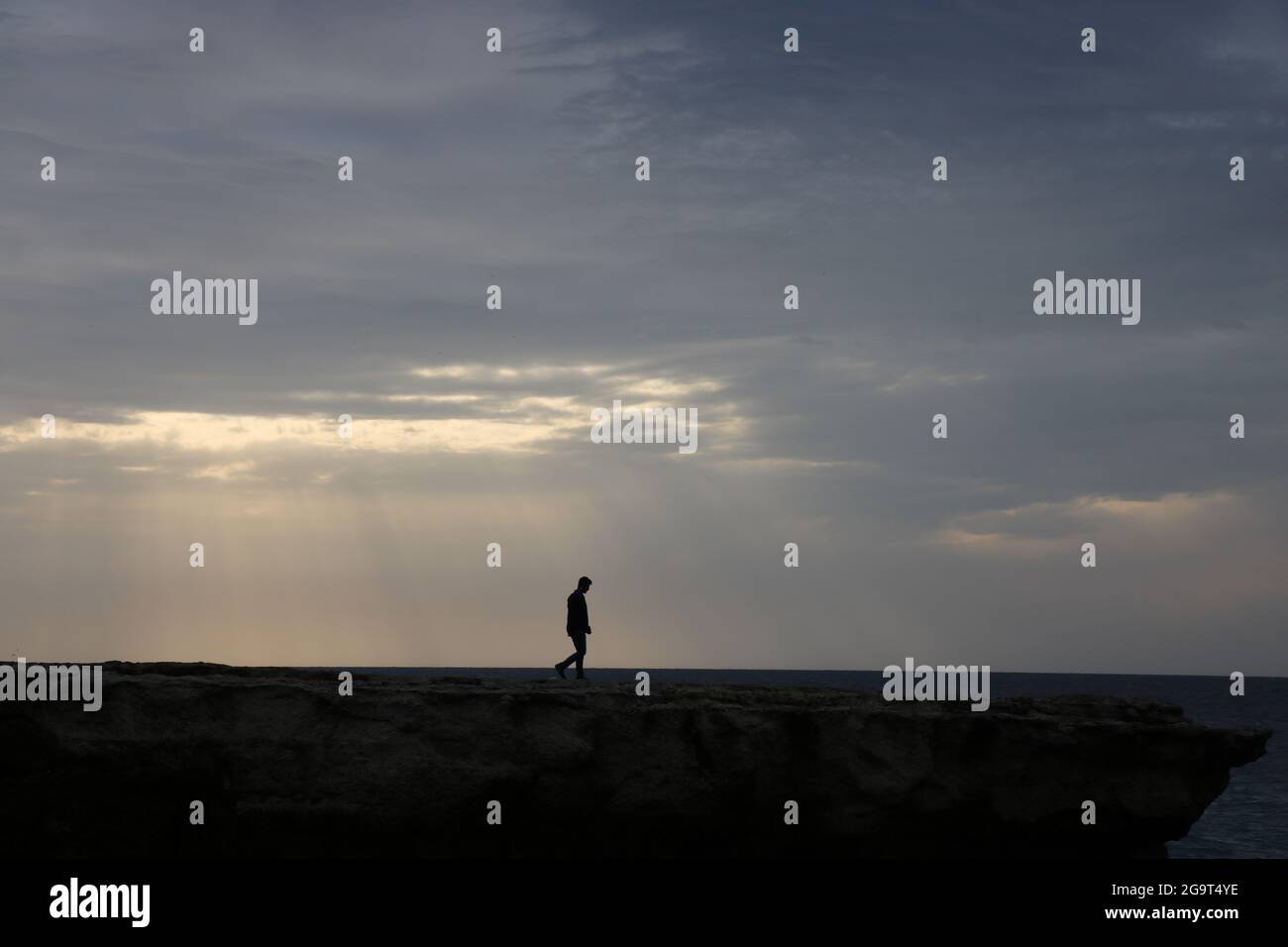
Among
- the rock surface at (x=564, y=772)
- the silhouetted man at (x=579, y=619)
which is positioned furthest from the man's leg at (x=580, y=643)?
the rock surface at (x=564, y=772)

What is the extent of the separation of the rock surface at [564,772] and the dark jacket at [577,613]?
2.87 meters

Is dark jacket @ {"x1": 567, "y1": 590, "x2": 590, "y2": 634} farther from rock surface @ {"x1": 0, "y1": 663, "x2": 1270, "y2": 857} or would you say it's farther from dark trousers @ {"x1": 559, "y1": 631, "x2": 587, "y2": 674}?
rock surface @ {"x1": 0, "y1": 663, "x2": 1270, "y2": 857}

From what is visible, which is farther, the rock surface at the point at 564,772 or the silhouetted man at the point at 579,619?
the silhouetted man at the point at 579,619

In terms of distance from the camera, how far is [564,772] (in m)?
16.0

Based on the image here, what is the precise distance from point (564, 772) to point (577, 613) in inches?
181

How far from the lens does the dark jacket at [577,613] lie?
20325mm

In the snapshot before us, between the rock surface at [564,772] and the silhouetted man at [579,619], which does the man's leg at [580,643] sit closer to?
the silhouetted man at [579,619]

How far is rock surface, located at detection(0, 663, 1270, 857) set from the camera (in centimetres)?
1561

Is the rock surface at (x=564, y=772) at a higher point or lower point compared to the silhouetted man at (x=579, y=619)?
lower

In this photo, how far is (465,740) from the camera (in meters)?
15.9

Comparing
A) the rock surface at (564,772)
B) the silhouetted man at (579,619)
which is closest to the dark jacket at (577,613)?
the silhouetted man at (579,619)

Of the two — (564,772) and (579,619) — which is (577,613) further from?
(564,772)
